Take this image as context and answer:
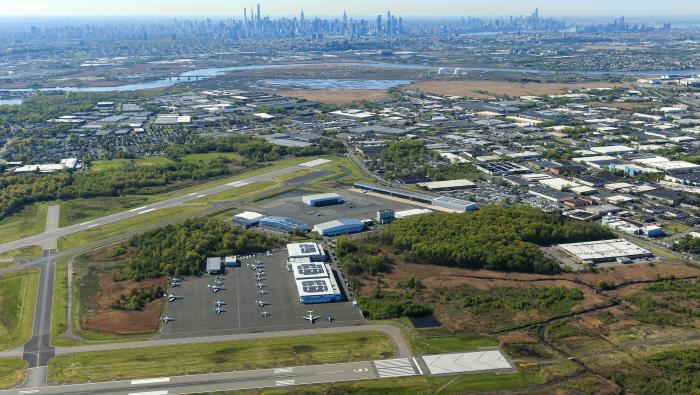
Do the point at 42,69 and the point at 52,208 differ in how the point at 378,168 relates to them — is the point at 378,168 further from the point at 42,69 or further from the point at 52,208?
the point at 42,69

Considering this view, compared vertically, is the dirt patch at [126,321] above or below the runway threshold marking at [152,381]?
above

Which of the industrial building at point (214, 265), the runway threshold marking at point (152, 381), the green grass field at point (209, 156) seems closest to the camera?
the runway threshold marking at point (152, 381)

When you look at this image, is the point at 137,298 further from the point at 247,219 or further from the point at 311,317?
the point at 247,219

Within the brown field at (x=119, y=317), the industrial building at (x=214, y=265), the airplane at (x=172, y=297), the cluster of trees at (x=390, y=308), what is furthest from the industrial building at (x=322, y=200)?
the airplane at (x=172, y=297)

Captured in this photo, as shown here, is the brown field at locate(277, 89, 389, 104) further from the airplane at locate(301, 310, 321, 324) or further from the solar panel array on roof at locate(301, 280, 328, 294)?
the airplane at locate(301, 310, 321, 324)

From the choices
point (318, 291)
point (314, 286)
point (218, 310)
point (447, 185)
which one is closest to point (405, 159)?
point (447, 185)

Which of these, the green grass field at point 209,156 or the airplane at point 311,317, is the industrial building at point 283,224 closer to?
the airplane at point 311,317
